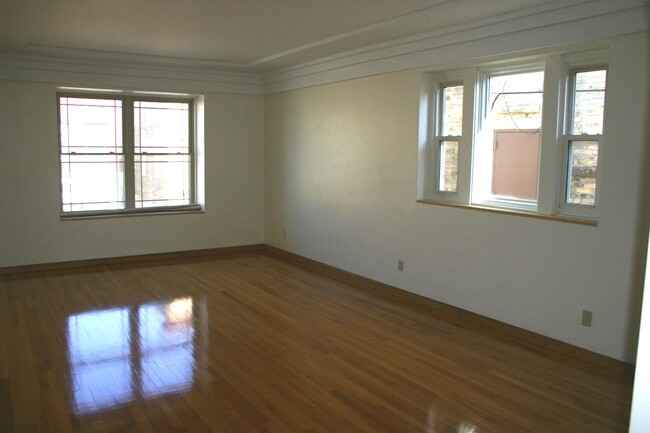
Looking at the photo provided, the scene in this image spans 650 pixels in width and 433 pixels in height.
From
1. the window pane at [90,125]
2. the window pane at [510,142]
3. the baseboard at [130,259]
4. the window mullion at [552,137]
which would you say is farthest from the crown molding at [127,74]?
the window mullion at [552,137]

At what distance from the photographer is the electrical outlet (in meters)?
4.04

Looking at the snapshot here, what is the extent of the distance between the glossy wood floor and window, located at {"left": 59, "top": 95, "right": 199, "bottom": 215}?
1.89 metres

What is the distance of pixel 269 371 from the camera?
386cm

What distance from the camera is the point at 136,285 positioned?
625 cm

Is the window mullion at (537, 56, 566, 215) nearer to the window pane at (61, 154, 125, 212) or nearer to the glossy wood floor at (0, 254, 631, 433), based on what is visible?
the glossy wood floor at (0, 254, 631, 433)

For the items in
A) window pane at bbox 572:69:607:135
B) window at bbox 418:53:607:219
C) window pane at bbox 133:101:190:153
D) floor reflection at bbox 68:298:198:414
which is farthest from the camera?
window pane at bbox 133:101:190:153

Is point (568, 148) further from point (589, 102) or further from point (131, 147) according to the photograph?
point (131, 147)

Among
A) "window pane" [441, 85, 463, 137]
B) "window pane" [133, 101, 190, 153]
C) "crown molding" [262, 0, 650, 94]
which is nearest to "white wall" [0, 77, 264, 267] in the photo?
"window pane" [133, 101, 190, 153]

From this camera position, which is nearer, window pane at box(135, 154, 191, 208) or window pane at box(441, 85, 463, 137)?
window pane at box(441, 85, 463, 137)

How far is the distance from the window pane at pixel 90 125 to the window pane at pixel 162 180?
0.43 meters

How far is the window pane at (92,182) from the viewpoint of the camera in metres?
7.14

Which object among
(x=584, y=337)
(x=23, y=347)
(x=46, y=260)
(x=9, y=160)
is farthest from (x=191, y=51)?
(x=584, y=337)

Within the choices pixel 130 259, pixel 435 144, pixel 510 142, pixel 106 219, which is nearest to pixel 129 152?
pixel 106 219

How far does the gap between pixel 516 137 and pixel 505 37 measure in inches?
33.1
